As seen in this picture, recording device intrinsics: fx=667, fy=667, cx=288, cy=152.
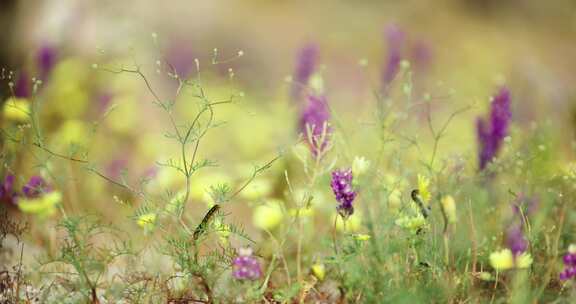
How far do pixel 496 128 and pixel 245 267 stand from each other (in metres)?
0.95

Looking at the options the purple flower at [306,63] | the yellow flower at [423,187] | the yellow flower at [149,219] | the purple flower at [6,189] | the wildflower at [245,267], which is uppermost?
the purple flower at [306,63]

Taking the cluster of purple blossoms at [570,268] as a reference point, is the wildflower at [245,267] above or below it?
above

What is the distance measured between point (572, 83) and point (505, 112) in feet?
14.5

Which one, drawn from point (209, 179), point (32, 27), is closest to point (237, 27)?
point (32, 27)

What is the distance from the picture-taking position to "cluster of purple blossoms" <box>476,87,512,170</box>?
195 centimetres

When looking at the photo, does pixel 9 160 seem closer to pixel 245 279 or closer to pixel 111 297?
pixel 111 297

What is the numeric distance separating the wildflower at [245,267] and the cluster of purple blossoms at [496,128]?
868 millimetres

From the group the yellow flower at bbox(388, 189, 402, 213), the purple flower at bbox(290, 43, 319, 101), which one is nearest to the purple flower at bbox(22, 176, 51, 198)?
the yellow flower at bbox(388, 189, 402, 213)

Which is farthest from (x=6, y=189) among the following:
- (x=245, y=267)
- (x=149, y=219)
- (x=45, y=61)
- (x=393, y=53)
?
(x=393, y=53)

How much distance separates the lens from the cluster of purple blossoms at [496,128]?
195cm

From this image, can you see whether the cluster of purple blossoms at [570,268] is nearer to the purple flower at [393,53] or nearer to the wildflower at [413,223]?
the wildflower at [413,223]

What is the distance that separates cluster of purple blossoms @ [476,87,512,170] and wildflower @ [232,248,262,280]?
868mm

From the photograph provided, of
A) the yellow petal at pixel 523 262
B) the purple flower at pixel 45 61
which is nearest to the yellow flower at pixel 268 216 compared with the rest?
the yellow petal at pixel 523 262

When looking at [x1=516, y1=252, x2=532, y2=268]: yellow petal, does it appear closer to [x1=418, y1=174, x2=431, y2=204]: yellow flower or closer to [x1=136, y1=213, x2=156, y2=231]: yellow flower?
Answer: [x1=418, y1=174, x2=431, y2=204]: yellow flower
